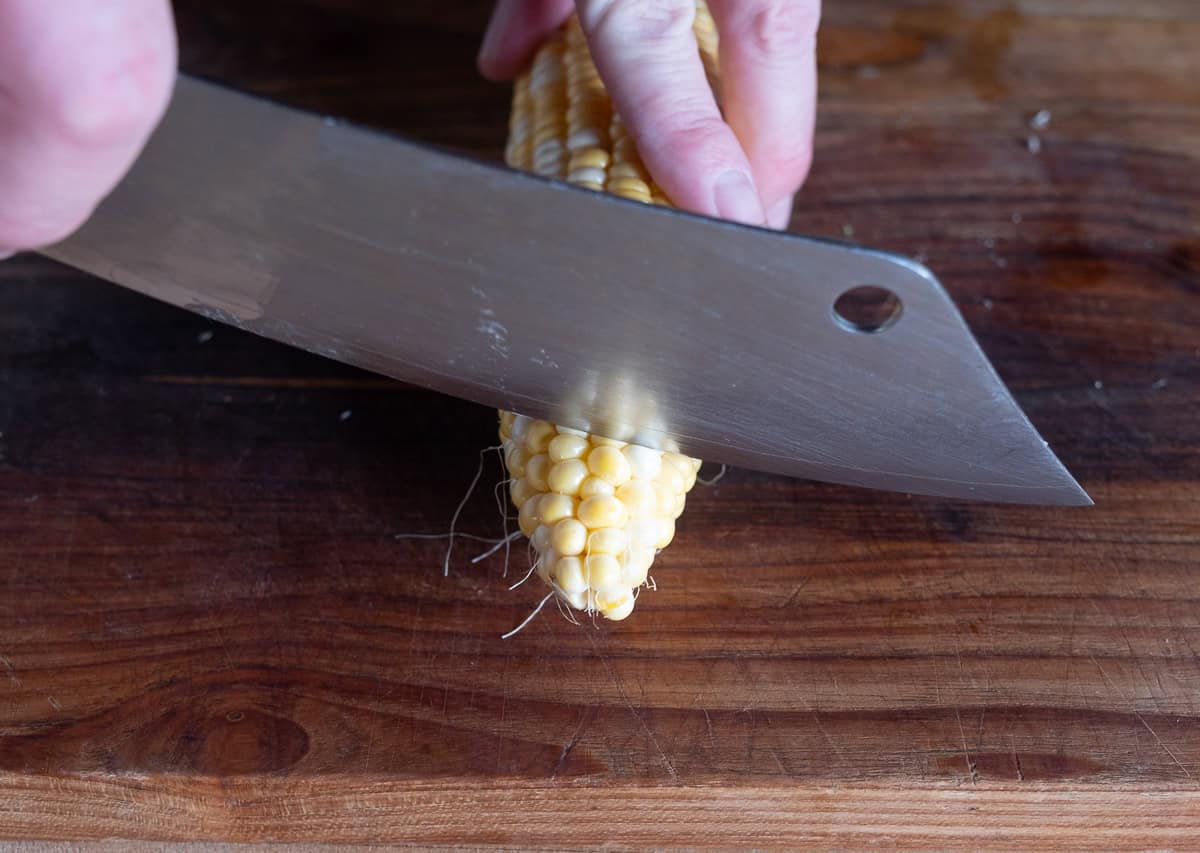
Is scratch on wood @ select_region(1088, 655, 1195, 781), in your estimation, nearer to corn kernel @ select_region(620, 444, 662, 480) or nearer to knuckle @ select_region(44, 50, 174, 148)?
corn kernel @ select_region(620, 444, 662, 480)

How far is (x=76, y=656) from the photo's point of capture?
1173 millimetres

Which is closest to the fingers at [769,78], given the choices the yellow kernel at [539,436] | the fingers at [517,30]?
the fingers at [517,30]

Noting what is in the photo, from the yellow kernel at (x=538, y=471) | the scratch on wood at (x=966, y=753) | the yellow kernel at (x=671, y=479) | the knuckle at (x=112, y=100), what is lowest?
the scratch on wood at (x=966, y=753)

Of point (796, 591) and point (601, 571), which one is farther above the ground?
point (601, 571)

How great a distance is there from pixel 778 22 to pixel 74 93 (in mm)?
769

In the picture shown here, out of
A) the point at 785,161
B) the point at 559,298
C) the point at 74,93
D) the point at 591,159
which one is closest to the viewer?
the point at 74,93

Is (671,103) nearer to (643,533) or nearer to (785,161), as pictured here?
(785,161)

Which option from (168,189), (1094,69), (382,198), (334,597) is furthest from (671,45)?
(1094,69)

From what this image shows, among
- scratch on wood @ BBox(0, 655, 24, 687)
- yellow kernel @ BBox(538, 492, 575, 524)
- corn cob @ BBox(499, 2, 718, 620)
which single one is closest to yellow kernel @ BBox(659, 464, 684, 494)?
corn cob @ BBox(499, 2, 718, 620)

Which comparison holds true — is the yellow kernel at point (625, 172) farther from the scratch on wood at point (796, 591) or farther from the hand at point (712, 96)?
the scratch on wood at point (796, 591)

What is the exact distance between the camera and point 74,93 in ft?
2.75

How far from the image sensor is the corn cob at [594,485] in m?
1.08

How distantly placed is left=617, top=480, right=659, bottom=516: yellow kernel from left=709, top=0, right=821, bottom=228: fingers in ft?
1.47

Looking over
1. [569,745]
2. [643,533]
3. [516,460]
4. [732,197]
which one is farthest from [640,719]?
[732,197]
